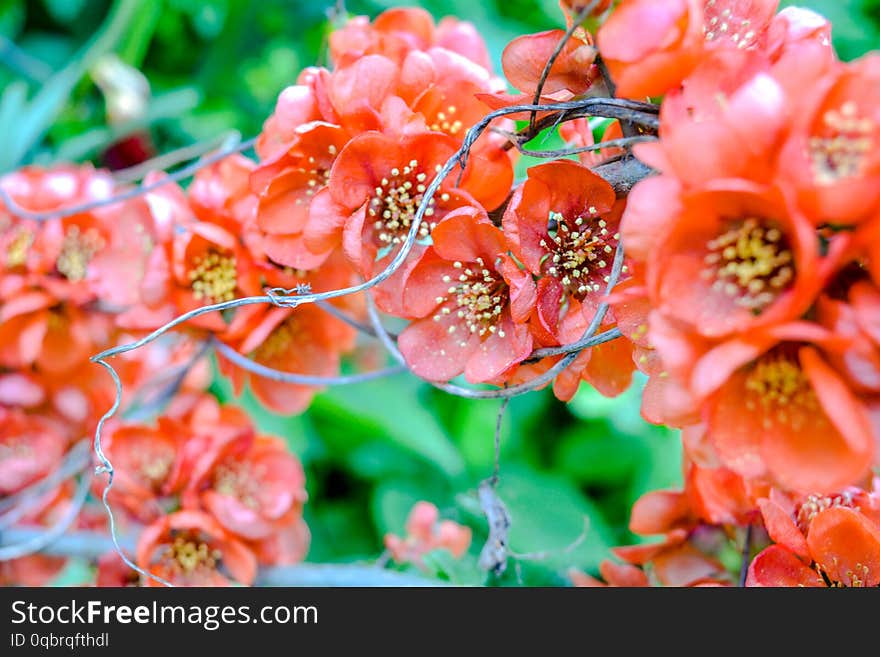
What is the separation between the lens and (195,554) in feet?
2.51

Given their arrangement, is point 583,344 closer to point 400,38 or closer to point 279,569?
point 400,38

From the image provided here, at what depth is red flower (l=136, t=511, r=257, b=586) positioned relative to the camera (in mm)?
739

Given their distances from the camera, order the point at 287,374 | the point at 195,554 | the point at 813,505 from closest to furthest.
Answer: the point at 813,505, the point at 287,374, the point at 195,554

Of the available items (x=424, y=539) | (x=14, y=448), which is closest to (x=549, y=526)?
(x=424, y=539)

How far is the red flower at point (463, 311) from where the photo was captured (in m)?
0.48

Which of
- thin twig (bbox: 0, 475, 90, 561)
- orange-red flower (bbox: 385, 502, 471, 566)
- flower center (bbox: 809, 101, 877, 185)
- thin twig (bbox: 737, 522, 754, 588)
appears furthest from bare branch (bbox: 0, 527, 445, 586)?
flower center (bbox: 809, 101, 877, 185)

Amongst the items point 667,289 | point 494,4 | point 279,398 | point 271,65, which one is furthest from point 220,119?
point 667,289

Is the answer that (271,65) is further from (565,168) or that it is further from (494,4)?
(565,168)

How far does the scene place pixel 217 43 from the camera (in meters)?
1.40

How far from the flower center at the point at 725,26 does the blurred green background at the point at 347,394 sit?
25.4 inches

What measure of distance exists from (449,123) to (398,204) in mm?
70

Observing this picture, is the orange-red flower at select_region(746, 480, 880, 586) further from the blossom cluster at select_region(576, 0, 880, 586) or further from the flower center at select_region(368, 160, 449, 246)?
the flower center at select_region(368, 160, 449, 246)
